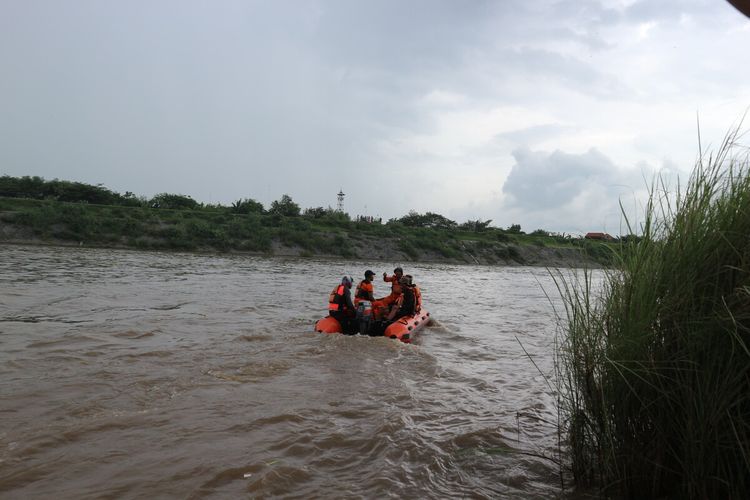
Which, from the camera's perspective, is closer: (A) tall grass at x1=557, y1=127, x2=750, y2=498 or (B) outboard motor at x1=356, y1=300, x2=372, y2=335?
(A) tall grass at x1=557, y1=127, x2=750, y2=498

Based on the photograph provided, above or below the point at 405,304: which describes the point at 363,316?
below

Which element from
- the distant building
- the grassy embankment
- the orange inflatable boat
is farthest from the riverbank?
the distant building

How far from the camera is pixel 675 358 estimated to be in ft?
11.0

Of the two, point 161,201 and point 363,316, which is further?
point 161,201

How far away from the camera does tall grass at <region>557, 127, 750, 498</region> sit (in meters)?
3.07

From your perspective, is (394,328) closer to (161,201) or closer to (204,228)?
(204,228)

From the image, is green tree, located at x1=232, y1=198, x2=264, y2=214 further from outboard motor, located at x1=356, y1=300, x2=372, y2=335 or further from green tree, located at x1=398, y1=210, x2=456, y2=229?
outboard motor, located at x1=356, y1=300, x2=372, y2=335

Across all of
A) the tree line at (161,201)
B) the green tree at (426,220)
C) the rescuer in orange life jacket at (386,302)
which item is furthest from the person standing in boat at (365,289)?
the green tree at (426,220)

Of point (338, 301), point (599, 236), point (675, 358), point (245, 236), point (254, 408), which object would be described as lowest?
point (254, 408)

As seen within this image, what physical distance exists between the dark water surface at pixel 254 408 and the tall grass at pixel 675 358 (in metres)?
0.89

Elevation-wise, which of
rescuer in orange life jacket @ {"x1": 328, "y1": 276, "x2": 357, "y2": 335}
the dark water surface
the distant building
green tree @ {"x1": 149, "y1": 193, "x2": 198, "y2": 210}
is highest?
green tree @ {"x1": 149, "y1": 193, "x2": 198, "y2": 210}

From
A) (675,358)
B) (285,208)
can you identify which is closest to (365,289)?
(675,358)

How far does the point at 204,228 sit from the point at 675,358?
41.0 metres

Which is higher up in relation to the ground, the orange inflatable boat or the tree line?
the tree line
